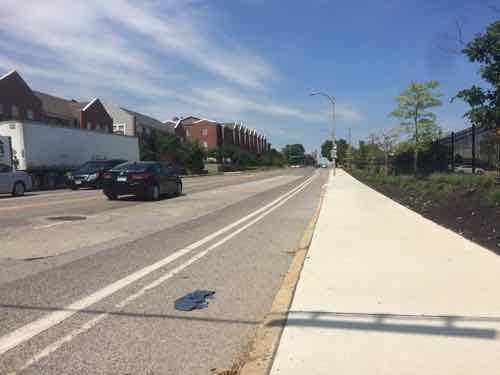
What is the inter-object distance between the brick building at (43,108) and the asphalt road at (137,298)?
38.7 metres

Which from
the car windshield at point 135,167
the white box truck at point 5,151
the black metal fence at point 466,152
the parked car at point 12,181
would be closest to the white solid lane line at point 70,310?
the black metal fence at point 466,152

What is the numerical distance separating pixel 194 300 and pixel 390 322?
208 centimetres

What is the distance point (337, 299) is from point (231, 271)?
1.88m

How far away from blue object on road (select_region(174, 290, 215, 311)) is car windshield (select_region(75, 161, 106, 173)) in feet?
71.8

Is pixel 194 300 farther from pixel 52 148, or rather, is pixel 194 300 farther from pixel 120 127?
pixel 120 127

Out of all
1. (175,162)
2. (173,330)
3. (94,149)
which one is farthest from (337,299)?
(175,162)

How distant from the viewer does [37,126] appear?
915 inches

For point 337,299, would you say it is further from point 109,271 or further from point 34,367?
point 109,271

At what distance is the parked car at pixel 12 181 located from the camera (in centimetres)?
1811

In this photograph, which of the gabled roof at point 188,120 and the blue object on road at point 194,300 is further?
the gabled roof at point 188,120

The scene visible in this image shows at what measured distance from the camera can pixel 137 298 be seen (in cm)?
452

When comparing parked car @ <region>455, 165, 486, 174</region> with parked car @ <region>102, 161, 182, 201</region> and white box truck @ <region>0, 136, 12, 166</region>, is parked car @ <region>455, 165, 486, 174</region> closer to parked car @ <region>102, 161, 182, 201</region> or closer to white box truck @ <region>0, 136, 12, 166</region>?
parked car @ <region>102, 161, 182, 201</region>

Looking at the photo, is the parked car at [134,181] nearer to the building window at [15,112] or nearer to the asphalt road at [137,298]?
the asphalt road at [137,298]

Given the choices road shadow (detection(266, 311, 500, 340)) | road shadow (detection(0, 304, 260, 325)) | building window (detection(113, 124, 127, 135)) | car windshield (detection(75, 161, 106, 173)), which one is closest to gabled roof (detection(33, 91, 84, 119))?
building window (detection(113, 124, 127, 135))
